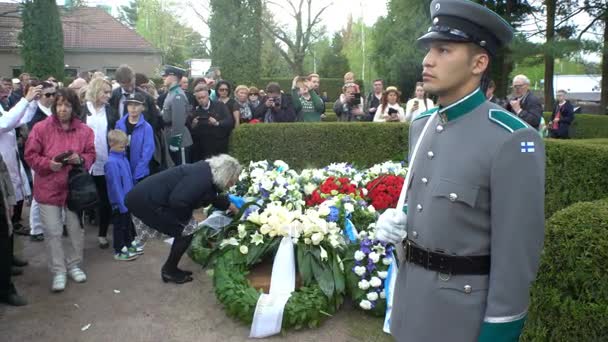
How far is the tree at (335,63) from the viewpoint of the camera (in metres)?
36.0

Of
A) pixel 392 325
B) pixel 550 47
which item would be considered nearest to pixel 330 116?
pixel 550 47

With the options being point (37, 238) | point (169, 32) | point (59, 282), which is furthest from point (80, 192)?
point (169, 32)

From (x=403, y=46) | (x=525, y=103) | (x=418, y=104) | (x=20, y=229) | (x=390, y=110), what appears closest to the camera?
(x=20, y=229)

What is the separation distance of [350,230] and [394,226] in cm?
295

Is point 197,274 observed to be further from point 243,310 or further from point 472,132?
→ point 472,132

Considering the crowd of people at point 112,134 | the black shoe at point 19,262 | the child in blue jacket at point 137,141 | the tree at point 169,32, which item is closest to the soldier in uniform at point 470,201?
the crowd of people at point 112,134

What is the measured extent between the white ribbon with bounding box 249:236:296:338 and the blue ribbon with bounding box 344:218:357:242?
0.64 meters

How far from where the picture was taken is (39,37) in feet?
75.6

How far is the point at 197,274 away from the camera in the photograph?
5.41m

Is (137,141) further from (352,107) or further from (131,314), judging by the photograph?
(352,107)

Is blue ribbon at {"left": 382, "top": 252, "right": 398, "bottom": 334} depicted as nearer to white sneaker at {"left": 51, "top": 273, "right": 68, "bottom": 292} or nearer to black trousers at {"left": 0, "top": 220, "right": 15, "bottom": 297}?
white sneaker at {"left": 51, "top": 273, "right": 68, "bottom": 292}

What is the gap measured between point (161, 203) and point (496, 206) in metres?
3.90

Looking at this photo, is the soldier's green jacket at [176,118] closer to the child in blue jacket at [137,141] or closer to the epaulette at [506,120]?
the child in blue jacket at [137,141]

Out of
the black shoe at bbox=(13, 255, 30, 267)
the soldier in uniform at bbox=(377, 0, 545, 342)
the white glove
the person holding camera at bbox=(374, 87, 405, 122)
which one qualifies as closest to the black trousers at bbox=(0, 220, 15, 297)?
the black shoe at bbox=(13, 255, 30, 267)
